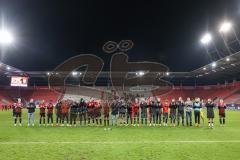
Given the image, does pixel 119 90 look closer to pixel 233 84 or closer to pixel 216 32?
pixel 233 84

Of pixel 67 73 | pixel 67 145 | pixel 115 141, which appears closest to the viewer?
pixel 67 145

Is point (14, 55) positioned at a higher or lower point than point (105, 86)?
higher

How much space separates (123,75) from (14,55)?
90.0ft

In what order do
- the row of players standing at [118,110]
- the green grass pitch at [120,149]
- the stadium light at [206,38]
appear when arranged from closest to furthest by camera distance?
the green grass pitch at [120,149] < the row of players standing at [118,110] < the stadium light at [206,38]

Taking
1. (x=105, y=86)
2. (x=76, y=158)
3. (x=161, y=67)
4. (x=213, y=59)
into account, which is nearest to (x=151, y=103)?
(x=76, y=158)

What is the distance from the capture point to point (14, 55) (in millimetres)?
53094

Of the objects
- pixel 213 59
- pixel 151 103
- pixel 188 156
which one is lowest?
pixel 188 156

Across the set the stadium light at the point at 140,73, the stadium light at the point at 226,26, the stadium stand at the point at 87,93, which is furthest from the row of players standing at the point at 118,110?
the stadium light at the point at 140,73

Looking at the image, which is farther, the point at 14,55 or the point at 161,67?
the point at 161,67

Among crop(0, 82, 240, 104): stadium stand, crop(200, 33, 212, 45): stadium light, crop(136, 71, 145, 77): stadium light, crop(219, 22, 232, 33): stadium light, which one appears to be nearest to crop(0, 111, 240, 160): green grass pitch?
crop(219, 22, 232, 33): stadium light

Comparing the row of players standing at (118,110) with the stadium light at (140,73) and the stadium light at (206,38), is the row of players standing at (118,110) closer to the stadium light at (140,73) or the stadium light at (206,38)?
the stadium light at (206,38)

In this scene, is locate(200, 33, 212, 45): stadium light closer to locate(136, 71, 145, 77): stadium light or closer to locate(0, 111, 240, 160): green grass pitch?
locate(136, 71, 145, 77): stadium light

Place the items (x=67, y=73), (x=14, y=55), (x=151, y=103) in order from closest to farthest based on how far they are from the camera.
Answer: (x=151, y=103) → (x=14, y=55) → (x=67, y=73)

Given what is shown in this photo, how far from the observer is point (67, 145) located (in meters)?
12.4
